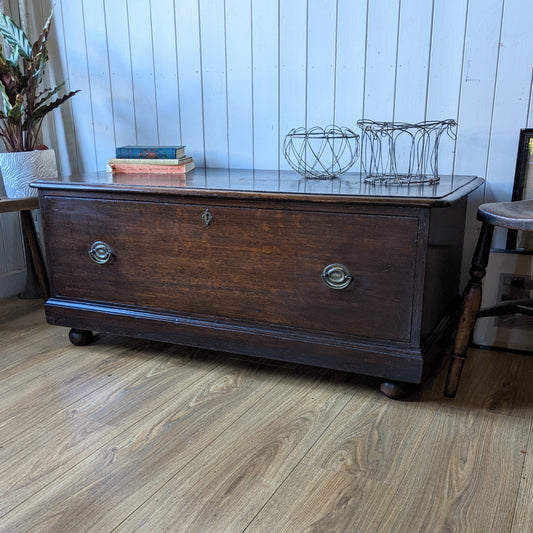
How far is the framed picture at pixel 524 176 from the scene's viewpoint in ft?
5.09

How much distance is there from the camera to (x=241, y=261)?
142 centimetres

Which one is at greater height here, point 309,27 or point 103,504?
point 309,27

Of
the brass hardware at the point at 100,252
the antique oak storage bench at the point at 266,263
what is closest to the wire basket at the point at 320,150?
the antique oak storage bench at the point at 266,263

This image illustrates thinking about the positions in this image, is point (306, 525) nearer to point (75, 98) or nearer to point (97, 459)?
point (97, 459)

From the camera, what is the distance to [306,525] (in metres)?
0.95

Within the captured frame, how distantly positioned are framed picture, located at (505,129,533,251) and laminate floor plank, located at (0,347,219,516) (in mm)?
991

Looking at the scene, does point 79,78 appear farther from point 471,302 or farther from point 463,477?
point 463,477

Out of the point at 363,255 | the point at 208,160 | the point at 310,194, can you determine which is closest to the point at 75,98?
the point at 208,160

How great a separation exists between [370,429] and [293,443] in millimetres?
187

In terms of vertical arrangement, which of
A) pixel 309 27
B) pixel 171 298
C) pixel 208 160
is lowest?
pixel 171 298

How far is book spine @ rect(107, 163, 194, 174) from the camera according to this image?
5.80ft

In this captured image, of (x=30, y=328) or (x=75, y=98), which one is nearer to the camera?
(x=30, y=328)

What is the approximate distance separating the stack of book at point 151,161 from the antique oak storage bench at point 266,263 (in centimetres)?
7

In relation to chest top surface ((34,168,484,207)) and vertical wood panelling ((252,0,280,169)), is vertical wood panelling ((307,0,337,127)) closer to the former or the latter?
vertical wood panelling ((252,0,280,169))
